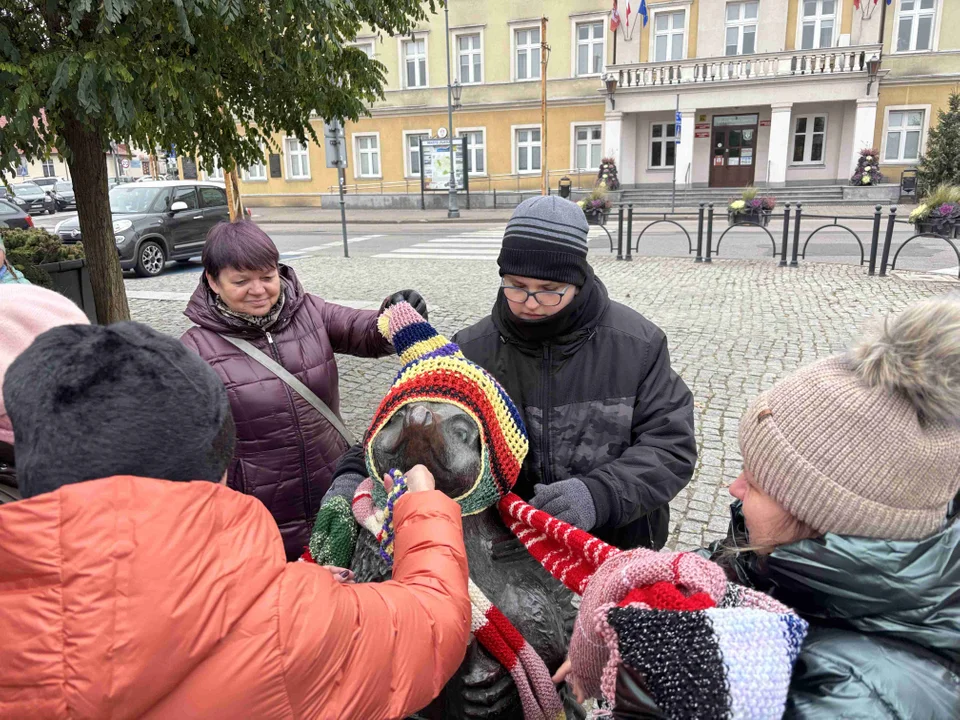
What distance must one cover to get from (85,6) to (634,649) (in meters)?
3.47

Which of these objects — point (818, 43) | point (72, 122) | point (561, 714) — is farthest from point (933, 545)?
point (818, 43)

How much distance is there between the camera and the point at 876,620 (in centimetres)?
104

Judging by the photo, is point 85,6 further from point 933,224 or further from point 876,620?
point 933,224

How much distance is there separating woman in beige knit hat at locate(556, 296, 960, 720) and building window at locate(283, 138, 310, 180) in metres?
33.9

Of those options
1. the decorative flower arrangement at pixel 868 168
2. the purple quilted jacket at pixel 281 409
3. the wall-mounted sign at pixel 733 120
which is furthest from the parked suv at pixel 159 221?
the decorative flower arrangement at pixel 868 168

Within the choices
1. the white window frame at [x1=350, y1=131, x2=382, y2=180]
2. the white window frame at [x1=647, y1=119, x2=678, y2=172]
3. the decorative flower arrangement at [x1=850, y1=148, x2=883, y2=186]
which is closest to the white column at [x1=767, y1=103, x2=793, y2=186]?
the decorative flower arrangement at [x1=850, y1=148, x2=883, y2=186]

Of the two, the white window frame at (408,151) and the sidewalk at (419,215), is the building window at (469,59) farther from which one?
the sidewalk at (419,215)

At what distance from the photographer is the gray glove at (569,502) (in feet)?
5.08

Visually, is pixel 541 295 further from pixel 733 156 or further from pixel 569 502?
pixel 733 156

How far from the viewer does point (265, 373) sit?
2.45 m

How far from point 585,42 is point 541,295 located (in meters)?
29.6

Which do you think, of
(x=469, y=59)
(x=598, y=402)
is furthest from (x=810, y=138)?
(x=598, y=402)

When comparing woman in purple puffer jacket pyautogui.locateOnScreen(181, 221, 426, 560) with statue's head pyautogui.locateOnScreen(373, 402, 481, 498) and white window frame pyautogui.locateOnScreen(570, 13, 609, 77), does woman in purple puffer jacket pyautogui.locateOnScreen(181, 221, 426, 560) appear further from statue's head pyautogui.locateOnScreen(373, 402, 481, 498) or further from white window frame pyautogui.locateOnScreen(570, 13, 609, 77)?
white window frame pyautogui.locateOnScreen(570, 13, 609, 77)

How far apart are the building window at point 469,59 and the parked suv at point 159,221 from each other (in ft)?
59.0
